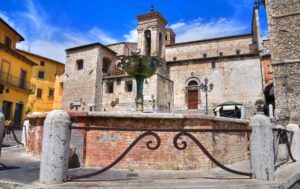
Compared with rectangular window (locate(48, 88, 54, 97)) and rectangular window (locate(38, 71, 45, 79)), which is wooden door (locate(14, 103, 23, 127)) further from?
rectangular window (locate(38, 71, 45, 79))

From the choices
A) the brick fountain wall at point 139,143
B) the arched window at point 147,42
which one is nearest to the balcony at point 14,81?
the arched window at point 147,42

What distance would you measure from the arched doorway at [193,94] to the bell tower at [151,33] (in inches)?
203

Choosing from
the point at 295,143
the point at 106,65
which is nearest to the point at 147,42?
the point at 106,65

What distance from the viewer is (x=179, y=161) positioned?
518cm

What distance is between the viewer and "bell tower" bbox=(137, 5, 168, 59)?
28984mm

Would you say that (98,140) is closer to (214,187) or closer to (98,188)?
(98,188)

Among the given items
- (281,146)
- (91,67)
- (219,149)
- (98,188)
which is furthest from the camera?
(91,67)

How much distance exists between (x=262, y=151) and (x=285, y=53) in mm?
23764

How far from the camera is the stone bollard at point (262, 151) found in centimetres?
354

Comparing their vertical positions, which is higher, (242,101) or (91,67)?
(91,67)

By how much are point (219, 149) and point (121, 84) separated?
22522mm

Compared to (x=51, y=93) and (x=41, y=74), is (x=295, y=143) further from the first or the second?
(x=41, y=74)

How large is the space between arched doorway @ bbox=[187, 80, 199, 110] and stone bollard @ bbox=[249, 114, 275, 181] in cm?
2546

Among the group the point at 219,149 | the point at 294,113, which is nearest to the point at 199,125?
the point at 219,149
